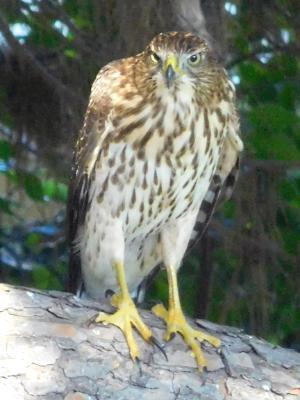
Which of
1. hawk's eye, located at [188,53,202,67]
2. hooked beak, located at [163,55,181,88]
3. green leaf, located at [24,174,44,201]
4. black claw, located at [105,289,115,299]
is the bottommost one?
black claw, located at [105,289,115,299]

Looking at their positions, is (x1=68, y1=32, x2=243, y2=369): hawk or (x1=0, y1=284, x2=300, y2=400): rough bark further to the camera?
(x1=68, y1=32, x2=243, y2=369): hawk

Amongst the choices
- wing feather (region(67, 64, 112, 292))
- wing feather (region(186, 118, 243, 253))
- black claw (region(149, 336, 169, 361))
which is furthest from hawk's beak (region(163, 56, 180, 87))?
black claw (region(149, 336, 169, 361))

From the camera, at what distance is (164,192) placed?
453 cm

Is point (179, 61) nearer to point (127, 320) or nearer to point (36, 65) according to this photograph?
point (127, 320)

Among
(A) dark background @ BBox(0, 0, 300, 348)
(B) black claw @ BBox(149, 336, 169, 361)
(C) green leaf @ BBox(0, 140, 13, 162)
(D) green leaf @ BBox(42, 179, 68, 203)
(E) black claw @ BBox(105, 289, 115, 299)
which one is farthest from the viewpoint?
(D) green leaf @ BBox(42, 179, 68, 203)

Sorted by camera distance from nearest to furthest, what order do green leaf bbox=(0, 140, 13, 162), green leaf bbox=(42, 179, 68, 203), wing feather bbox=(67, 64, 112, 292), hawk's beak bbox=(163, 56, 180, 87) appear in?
1. hawk's beak bbox=(163, 56, 180, 87)
2. wing feather bbox=(67, 64, 112, 292)
3. green leaf bbox=(0, 140, 13, 162)
4. green leaf bbox=(42, 179, 68, 203)

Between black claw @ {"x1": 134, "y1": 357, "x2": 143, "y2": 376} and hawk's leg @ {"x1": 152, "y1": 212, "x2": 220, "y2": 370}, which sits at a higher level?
hawk's leg @ {"x1": 152, "y1": 212, "x2": 220, "y2": 370}

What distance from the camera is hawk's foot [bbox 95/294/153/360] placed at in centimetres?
414

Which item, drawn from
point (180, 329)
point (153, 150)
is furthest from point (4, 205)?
point (180, 329)

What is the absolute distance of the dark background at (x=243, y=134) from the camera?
208 inches

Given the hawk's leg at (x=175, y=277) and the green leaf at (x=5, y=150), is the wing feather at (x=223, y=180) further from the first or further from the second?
the green leaf at (x=5, y=150)

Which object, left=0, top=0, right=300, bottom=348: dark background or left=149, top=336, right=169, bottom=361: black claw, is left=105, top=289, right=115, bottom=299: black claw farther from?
left=149, top=336, right=169, bottom=361: black claw

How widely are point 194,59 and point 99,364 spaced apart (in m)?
1.10

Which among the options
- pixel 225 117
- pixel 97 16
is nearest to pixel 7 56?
pixel 97 16
